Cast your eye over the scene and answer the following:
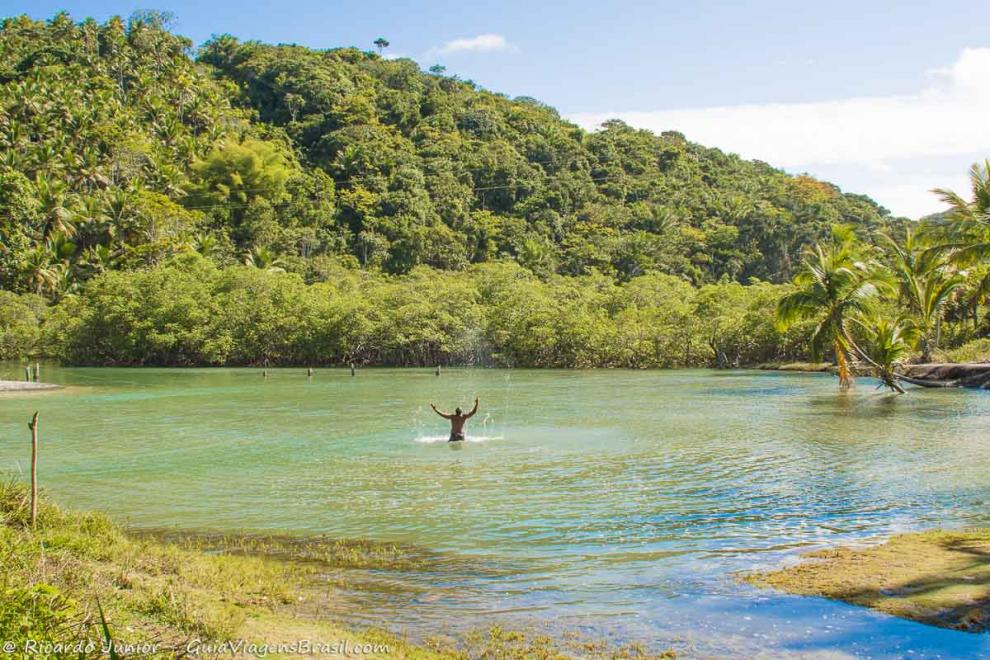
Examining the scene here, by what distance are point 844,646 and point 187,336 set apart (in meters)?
71.9

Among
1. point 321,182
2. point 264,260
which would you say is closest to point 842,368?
point 264,260

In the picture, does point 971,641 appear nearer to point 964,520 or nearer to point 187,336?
point 964,520

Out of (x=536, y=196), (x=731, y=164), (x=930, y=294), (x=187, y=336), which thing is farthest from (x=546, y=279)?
(x=731, y=164)

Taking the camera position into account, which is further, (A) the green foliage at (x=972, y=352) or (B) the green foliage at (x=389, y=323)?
(B) the green foliage at (x=389, y=323)

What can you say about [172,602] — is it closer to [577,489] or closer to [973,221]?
[577,489]

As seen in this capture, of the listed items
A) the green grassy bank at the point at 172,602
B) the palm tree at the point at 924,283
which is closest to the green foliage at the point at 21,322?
the palm tree at the point at 924,283

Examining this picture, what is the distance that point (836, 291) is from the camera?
130ft

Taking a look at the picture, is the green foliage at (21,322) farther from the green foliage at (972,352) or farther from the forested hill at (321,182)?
the green foliage at (972,352)

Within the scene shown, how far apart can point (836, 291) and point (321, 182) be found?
270ft

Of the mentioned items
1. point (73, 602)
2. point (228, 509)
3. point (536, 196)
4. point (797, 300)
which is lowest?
point (228, 509)

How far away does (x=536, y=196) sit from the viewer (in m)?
113

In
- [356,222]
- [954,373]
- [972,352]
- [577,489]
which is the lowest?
[577,489]

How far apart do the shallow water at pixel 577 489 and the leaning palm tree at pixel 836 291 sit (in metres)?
4.27

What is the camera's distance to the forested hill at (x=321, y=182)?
86.2 m
